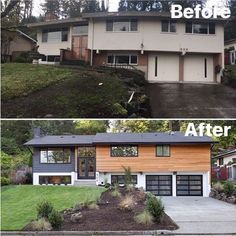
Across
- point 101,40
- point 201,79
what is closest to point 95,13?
point 101,40

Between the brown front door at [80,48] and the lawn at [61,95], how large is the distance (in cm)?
19

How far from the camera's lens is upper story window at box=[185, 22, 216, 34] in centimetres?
333

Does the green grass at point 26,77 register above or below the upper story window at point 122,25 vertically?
below

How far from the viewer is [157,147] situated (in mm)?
5031

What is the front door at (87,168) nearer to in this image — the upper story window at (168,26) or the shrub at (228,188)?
the shrub at (228,188)

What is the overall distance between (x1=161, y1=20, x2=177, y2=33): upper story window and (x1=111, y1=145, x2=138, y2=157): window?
1.79 m

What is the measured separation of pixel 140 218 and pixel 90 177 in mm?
1138

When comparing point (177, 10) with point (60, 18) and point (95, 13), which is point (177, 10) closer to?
point (95, 13)

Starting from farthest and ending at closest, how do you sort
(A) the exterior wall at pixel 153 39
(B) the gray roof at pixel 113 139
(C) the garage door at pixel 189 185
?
(C) the garage door at pixel 189 185 → (B) the gray roof at pixel 113 139 → (A) the exterior wall at pixel 153 39

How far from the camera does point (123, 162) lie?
16.9ft

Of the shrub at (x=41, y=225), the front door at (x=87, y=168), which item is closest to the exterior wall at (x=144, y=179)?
the front door at (x=87, y=168)

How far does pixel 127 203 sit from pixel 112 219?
0.36 meters

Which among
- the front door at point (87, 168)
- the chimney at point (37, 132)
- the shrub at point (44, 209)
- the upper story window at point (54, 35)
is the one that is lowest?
the shrub at point (44, 209)

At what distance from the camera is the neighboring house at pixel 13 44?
3506 millimetres
